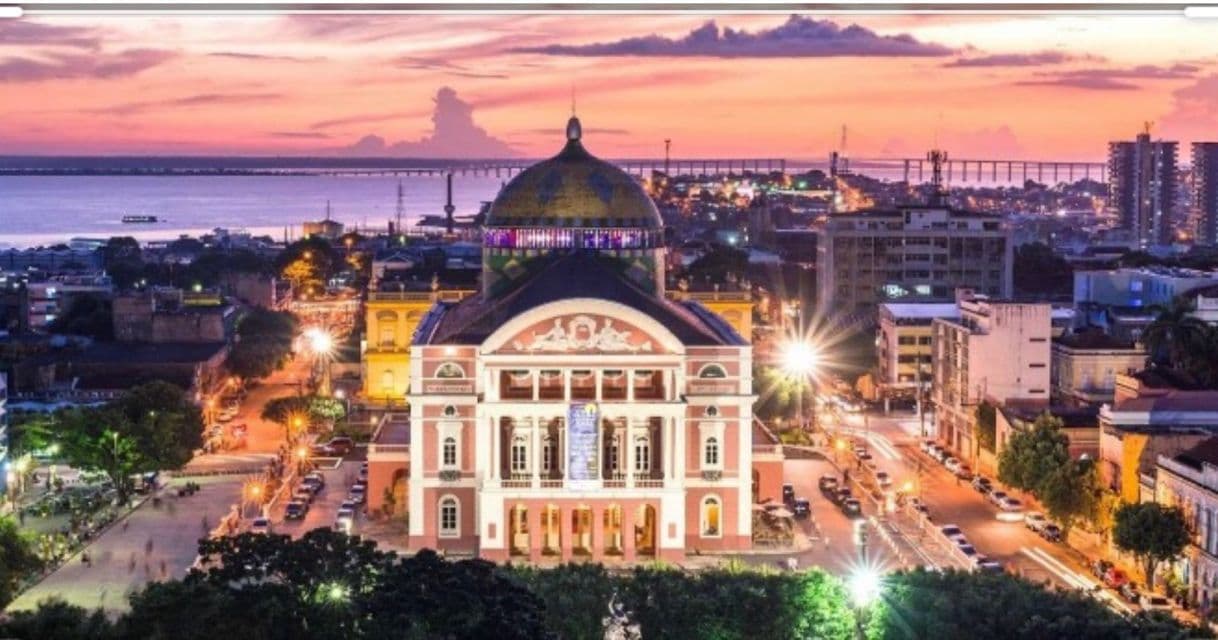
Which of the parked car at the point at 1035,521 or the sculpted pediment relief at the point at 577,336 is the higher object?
the sculpted pediment relief at the point at 577,336

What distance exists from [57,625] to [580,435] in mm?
7515

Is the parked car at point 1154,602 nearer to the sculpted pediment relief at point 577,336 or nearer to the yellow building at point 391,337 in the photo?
the sculpted pediment relief at point 577,336

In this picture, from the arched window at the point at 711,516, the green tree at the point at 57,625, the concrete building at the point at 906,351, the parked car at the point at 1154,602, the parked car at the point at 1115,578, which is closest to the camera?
the green tree at the point at 57,625

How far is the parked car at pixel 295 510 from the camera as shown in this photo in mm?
Result: 19031

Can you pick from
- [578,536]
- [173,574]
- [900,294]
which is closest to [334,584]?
[173,574]

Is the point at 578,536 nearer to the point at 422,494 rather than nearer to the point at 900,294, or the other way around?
the point at 422,494

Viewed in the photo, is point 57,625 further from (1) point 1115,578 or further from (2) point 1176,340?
(2) point 1176,340

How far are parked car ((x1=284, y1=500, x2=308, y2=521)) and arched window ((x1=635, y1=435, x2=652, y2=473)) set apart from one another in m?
3.37

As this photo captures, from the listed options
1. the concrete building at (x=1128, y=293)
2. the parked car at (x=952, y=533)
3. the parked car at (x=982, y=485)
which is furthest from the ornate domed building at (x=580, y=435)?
the concrete building at (x=1128, y=293)

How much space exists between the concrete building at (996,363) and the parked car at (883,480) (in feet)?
5.95

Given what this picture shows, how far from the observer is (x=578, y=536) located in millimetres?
17891

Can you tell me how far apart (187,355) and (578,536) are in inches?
416

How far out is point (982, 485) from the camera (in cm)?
2117

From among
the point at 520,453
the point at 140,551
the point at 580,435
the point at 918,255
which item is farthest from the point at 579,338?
the point at 918,255
